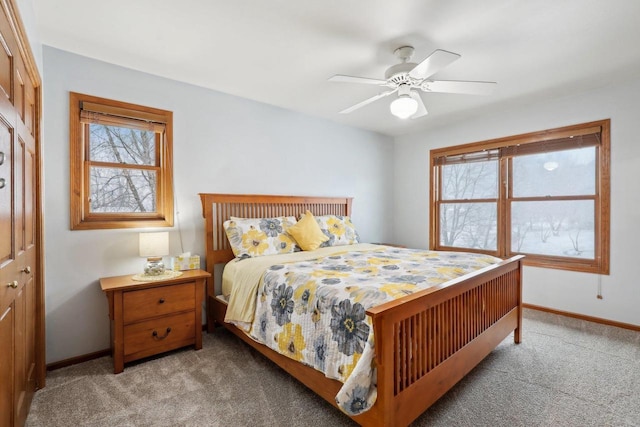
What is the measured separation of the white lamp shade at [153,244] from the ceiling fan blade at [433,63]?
2369 millimetres

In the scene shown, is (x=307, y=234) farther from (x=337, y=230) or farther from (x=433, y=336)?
(x=433, y=336)

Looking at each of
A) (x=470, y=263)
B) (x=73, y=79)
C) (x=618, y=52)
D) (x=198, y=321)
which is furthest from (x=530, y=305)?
(x=73, y=79)

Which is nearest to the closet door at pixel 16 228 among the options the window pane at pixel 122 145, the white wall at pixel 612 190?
the window pane at pixel 122 145

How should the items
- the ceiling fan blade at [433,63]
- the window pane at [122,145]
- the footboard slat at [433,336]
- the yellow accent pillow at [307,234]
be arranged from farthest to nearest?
1. the yellow accent pillow at [307,234]
2. the window pane at [122,145]
3. the ceiling fan blade at [433,63]
4. the footboard slat at [433,336]

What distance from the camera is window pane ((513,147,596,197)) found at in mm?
3543

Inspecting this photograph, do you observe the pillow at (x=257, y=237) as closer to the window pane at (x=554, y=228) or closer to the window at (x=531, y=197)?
the window at (x=531, y=197)

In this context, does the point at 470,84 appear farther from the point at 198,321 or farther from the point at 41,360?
the point at 41,360

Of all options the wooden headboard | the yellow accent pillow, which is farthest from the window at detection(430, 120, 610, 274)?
the yellow accent pillow

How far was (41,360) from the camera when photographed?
2178 millimetres

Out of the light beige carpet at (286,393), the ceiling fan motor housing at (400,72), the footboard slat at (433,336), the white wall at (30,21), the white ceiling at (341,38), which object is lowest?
the light beige carpet at (286,393)

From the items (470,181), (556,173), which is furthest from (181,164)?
(556,173)

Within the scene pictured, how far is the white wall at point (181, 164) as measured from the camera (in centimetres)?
250

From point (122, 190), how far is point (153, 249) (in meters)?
0.73

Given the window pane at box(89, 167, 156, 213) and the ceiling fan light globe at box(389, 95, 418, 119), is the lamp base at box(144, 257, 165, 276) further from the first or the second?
the ceiling fan light globe at box(389, 95, 418, 119)
